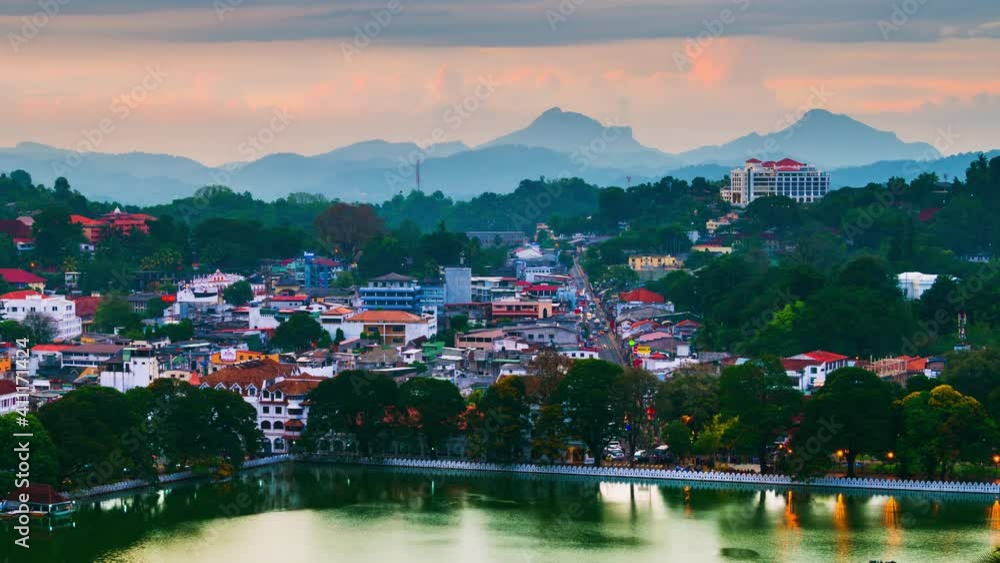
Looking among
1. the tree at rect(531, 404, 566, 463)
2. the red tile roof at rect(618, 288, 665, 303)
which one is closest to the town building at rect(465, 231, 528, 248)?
the red tile roof at rect(618, 288, 665, 303)

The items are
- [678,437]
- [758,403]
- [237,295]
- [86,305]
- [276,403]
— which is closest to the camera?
[678,437]

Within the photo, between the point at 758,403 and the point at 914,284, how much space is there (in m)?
19.5

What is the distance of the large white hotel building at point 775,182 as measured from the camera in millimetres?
76750

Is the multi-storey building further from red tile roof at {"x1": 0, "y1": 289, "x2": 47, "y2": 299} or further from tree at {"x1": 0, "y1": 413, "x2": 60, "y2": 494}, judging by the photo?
tree at {"x1": 0, "y1": 413, "x2": 60, "y2": 494}

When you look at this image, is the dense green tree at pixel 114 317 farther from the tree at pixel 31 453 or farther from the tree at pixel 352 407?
the tree at pixel 31 453

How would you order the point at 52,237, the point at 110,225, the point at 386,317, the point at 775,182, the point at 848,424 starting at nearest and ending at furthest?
1. the point at 848,424
2. the point at 386,317
3. the point at 52,237
4. the point at 110,225
5. the point at 775,182

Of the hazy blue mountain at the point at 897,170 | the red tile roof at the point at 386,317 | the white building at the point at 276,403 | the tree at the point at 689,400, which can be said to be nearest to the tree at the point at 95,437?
the white building at the point at 276,403

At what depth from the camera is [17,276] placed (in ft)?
173

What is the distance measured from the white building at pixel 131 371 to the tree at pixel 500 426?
731 centimetres

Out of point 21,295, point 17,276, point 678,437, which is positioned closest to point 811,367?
point 678,437

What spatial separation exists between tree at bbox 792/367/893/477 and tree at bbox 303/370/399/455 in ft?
24.9

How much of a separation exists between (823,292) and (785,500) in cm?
1562

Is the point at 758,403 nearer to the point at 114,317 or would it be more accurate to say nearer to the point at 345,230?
the point at 114,317

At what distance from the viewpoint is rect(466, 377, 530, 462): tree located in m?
30.0
